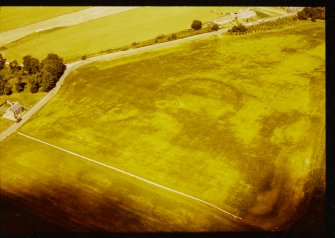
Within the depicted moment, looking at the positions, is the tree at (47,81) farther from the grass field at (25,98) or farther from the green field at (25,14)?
the green field at (25,14)

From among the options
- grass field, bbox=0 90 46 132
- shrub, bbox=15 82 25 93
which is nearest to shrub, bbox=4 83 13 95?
grass field, bbox=0 90 46 132

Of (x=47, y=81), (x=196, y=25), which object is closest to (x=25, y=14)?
(x=47, y=81)

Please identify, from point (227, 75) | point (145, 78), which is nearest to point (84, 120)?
point (145, 78)

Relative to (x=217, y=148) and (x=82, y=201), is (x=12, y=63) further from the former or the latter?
(x=217, y=148)

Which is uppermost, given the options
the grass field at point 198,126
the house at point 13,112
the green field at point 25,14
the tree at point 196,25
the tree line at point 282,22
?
the green field at point 25,14

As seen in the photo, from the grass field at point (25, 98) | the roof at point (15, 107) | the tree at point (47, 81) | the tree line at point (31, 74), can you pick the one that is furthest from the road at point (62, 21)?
the roof at point (15, 107)

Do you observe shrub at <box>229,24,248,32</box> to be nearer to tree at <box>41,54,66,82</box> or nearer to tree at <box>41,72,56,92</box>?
tree at <box>41,54,66,82</box>
